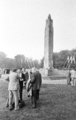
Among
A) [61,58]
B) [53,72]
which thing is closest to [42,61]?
[61,58]

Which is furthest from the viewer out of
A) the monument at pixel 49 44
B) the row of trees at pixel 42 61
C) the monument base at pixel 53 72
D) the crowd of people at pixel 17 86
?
the row of trees at pixel 42 61

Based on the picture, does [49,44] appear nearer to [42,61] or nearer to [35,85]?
[42,61]

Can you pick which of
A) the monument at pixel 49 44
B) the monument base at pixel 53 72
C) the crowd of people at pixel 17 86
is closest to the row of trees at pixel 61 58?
the monument base at pixel 53 72

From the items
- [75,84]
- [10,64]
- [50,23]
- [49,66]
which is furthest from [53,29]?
[10,64]

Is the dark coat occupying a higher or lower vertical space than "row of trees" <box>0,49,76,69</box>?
lower

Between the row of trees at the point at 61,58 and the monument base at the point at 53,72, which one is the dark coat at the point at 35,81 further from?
the row of trees at the point at 61,58

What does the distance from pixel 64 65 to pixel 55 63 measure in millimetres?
5088

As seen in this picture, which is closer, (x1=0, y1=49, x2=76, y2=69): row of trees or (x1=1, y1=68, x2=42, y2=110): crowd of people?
(x1=1, y1=68, x2=42, y2=110): crowd of people

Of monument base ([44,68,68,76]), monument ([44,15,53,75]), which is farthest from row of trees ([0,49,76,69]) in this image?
monument base ([44,68,68,76])

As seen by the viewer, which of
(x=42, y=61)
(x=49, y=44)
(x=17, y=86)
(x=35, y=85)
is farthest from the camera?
(x=42, y=61)

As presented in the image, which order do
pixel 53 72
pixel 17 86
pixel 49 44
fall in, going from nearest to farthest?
1. pixel 17 86
2. pixel 53 72
3. pixel 49 44

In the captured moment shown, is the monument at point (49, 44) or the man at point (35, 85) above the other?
the monument at point (49, 44)

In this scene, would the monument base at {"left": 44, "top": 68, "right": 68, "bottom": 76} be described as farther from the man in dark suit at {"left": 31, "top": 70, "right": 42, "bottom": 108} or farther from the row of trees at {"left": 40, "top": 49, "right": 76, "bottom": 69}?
the row of trees at {"left": 40, "top": 49, "right": 76, "bottom": 69}

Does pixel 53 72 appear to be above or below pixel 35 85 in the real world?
below
